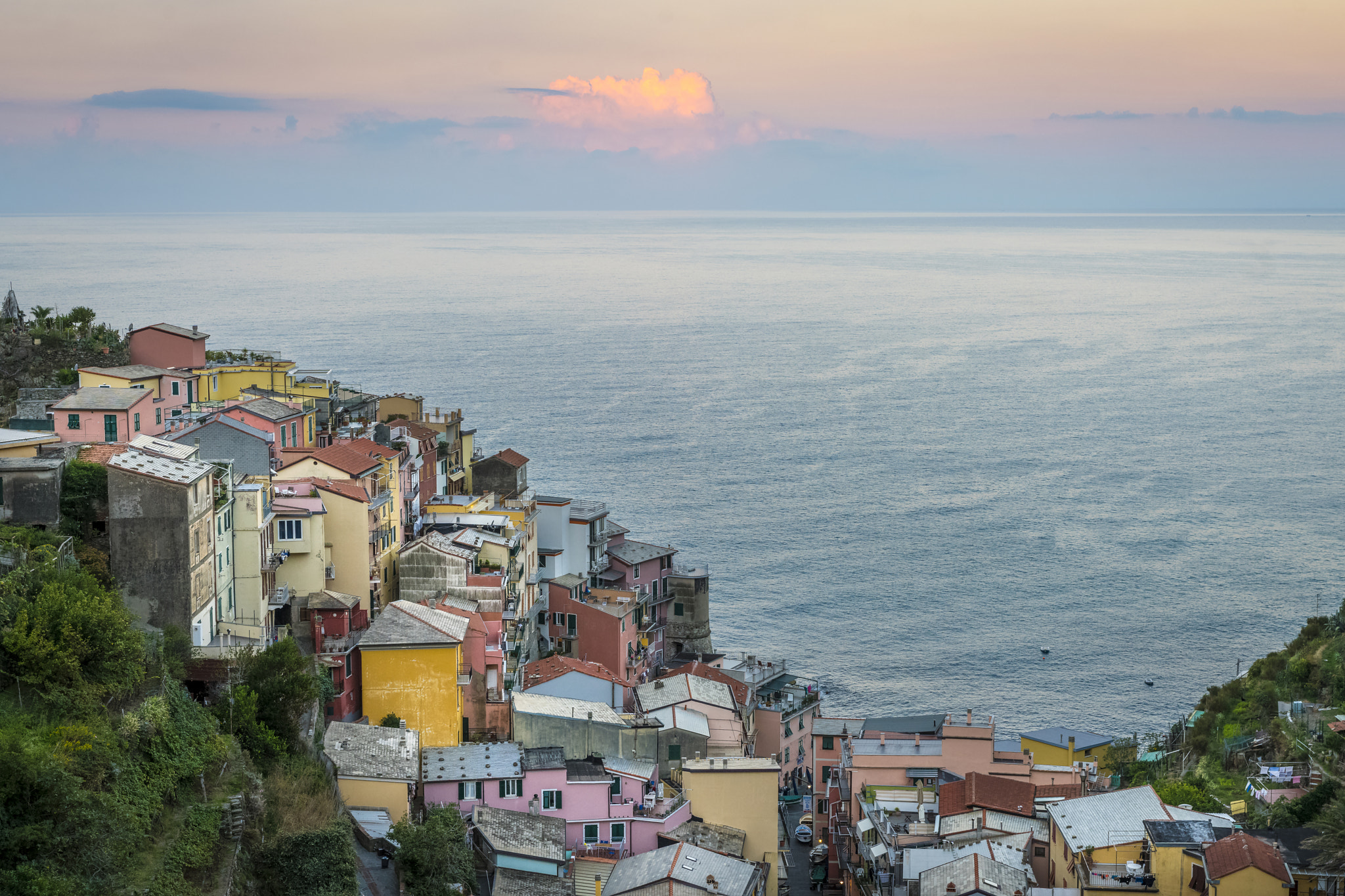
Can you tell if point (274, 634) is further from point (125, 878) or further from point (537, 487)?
point (537, 487)

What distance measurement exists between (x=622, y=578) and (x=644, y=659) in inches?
144

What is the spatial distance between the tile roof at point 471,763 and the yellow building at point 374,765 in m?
0.43

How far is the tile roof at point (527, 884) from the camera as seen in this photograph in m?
28.4

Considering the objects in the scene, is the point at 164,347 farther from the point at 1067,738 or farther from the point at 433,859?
the point at 1067,738

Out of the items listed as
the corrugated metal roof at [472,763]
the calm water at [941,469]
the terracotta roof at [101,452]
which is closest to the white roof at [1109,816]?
the corrugated metal roof at [472,763]

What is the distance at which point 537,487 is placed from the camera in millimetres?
80625

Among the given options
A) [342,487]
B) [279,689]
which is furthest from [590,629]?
[279,689]

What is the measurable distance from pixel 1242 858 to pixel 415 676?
64.5 ft

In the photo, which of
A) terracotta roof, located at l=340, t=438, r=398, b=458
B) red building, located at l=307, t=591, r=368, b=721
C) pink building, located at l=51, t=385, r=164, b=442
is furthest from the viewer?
terracotta roof, located at l=340, t=438, r=398, b=458

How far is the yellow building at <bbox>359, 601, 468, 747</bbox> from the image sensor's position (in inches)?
1344

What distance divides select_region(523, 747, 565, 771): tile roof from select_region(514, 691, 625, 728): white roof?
132 cm

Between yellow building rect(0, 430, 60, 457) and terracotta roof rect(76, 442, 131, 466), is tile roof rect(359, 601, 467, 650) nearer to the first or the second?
terracotta roof rect(76, 442, 131, 466)

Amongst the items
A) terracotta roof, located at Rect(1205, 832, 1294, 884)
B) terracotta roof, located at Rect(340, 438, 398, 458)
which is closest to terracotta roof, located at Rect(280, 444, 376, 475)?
terracotta roof, located at Rect(340, 438, 398, 458)

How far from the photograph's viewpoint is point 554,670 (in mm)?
40750
